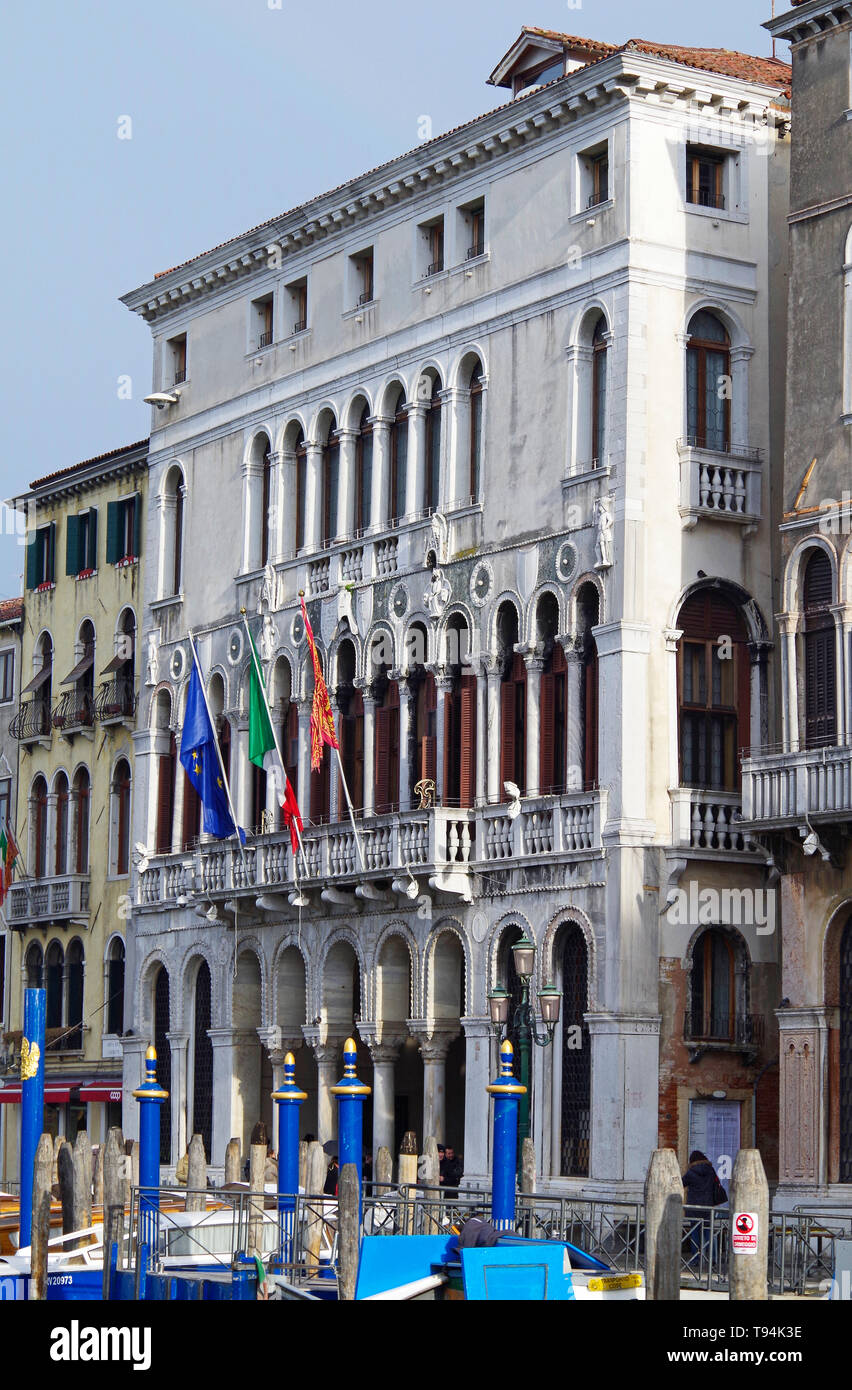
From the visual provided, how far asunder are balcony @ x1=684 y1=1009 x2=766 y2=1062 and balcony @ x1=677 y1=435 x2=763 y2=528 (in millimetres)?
5755

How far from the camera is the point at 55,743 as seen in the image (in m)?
48.6

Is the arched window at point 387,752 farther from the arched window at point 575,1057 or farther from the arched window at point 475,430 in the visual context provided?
the arched window at point 575,1057

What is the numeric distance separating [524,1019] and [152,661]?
39.0ft

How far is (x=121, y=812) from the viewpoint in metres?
46.3

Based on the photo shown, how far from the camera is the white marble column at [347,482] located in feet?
130

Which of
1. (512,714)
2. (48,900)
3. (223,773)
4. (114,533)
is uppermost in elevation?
(114,533)

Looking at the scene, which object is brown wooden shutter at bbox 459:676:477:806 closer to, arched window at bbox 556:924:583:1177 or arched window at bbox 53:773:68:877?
arched window at bbox 556:924:583:1177

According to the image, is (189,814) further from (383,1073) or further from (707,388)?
(707,388)

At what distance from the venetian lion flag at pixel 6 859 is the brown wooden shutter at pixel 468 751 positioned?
12.7 metres

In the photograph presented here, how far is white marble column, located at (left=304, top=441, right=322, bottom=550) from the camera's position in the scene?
132ft

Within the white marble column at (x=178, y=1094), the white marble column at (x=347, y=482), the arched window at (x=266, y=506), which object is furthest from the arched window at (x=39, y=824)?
the white marble column at (x=347, y=482)

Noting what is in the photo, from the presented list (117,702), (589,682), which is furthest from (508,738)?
(117,702)

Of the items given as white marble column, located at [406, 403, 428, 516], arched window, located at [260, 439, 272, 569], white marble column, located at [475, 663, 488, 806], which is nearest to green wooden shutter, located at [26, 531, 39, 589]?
arched window, located at [260, 439, 272, 569]
